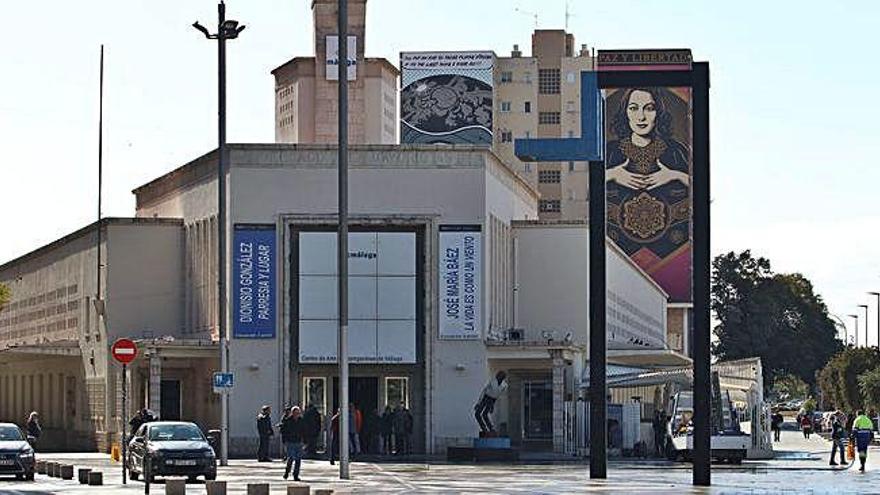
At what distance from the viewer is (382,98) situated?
111m

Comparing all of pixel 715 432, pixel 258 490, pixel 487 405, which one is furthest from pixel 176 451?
pixel 715 432

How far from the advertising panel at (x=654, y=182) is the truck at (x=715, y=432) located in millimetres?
69114

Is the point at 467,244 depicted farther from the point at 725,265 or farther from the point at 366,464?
the point at 725,265

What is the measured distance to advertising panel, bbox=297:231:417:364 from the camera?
205ft

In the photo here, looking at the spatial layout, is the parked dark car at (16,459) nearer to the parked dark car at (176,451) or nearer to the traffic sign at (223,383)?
the parked dark car at (176,451)

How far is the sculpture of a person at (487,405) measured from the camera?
60.3 m

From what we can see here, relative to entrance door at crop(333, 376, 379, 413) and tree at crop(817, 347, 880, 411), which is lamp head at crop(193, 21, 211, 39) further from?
tree at crop(817, 347, 880, 411)

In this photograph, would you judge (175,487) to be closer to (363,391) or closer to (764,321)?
(363,391)

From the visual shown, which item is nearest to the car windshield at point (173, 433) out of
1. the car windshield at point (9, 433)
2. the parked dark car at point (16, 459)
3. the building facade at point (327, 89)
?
the parked dark car at point (16, 459)

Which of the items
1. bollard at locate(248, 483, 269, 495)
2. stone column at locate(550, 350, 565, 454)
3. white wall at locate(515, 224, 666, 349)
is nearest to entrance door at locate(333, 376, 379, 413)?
stone column at locate(550, 350, 565, 454)

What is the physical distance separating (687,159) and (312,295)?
71335mm

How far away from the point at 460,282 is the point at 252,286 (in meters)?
6.74

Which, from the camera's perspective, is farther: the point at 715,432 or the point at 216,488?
the point at 715,432

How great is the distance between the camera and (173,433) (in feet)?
148
